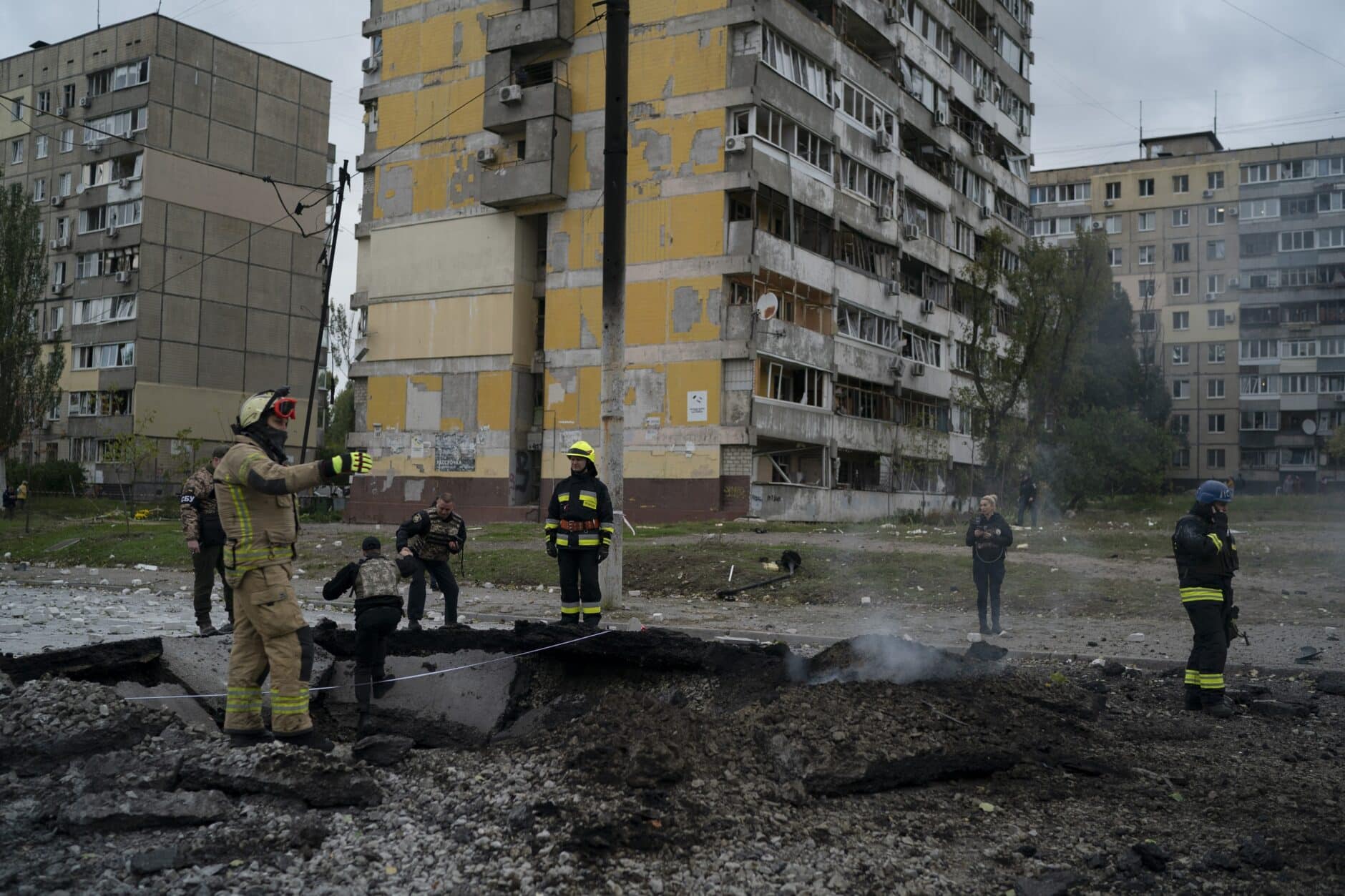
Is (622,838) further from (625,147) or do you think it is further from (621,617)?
(625,147)

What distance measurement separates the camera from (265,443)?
663 cm

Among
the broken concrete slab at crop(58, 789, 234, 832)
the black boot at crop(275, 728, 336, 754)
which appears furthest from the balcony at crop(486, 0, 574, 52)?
Answer: the broken concrete slab at crop(58, 789, 234, 832)

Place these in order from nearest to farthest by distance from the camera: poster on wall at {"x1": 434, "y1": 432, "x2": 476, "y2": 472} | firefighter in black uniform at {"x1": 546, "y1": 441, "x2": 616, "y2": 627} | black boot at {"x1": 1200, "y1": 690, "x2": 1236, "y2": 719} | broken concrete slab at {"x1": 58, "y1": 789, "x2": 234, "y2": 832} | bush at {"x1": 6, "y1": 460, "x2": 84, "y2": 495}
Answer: broken concrete slab at {"x1": 58, "y1": 789, "x2": 234, "y2": 832} → black boot at {"x1": 1200, "y1": 690, "x2": 1236, "y2": 719} → firefighter in black uniform at {"x1": 546, "y1": 441, "x2": 616, "y2": 627} → poster on wall at {"x1": 434, "y1": 432, "x2": 476, "y2": 472} → bush at {"x1": 6, "y1": 460, "x2": 84, "y2": 495}

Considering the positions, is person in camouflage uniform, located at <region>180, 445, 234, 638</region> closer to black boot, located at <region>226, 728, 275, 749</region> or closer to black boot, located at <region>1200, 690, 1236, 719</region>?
black boot, located at <region>226, 728, 275, 749</region>

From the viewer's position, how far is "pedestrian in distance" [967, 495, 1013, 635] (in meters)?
13.5

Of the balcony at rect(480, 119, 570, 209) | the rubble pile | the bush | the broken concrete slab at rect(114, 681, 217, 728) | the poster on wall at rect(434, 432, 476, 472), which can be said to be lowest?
the rubble pile

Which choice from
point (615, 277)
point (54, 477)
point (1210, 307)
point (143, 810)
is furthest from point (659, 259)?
point (1210, 307)

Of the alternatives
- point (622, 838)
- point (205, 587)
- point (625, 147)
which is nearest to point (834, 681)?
point (622, 838)

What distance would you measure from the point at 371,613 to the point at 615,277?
8144 millimetres

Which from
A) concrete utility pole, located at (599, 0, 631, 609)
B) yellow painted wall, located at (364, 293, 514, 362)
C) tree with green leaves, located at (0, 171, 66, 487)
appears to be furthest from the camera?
tree with green leaves, located at (0, 171, 66, 487)

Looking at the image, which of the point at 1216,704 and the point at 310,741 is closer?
the point at 310,741

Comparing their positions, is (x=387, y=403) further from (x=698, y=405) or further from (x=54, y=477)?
(x=54, y=477)

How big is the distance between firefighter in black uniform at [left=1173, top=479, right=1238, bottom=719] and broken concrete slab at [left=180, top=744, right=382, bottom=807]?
6533 millimetres

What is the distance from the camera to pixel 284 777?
581cm
